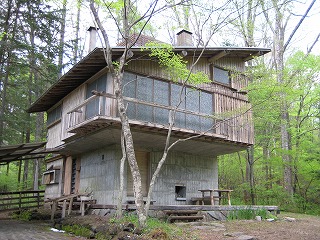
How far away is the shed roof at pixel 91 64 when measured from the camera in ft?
38.3

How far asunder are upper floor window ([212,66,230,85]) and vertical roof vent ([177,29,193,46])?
178 cm

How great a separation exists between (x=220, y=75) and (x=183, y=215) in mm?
7452

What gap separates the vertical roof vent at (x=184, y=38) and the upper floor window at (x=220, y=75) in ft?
5.83

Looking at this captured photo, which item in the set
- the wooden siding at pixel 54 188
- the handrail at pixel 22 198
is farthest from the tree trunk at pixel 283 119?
the handrail at pixel 22 198

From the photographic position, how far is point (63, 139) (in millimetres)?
14914

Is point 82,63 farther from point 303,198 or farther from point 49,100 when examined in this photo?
point 303,198

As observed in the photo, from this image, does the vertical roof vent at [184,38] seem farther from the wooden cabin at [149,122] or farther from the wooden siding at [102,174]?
the wooden siding at [102,174]

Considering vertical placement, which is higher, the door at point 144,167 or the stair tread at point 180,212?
the door at point 144,167

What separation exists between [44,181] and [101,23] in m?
11.9

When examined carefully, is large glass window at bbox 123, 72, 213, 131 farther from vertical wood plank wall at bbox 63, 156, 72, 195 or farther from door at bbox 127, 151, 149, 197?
vertical wood plank wall at bbox 63, 156, 72, 195

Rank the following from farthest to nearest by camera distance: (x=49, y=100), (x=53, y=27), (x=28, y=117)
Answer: (x=28, y=117)
(x=53, y=27)
(x=49, y=100)

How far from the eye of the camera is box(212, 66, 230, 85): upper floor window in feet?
50.7

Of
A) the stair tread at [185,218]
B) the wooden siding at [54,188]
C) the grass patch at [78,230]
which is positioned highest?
the wooden siding at [54,188]

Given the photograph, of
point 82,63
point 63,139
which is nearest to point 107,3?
point 82,63
